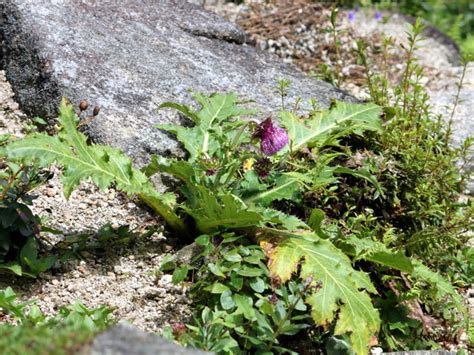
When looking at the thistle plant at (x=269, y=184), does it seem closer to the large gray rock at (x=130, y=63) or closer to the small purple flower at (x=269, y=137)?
the small purple flower at (x=269, y=137)

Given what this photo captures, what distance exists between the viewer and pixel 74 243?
3.85 metres

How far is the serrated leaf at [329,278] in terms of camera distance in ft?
11.2

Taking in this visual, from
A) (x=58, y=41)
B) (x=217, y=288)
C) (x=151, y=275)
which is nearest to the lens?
(x=217, y=288)

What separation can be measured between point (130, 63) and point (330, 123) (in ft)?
4.04

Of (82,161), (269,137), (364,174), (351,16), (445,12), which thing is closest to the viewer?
(82,161)

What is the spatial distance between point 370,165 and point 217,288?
1.33m

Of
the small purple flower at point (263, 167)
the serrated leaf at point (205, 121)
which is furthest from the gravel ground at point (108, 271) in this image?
the small purple flower at point (263, 167)

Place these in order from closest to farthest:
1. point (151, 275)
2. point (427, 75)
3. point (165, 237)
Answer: point (151, 275) → point (165, 237) → point (427, 75)

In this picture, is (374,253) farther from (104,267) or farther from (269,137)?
(104,267)

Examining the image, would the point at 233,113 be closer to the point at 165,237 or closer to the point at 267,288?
the point at 165,237

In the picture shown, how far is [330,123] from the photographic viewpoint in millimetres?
4539

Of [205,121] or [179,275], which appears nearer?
[179,275]

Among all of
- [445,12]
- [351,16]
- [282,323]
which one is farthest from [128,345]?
[445,12]

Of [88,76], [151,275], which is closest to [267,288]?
Answer: [151,275]
